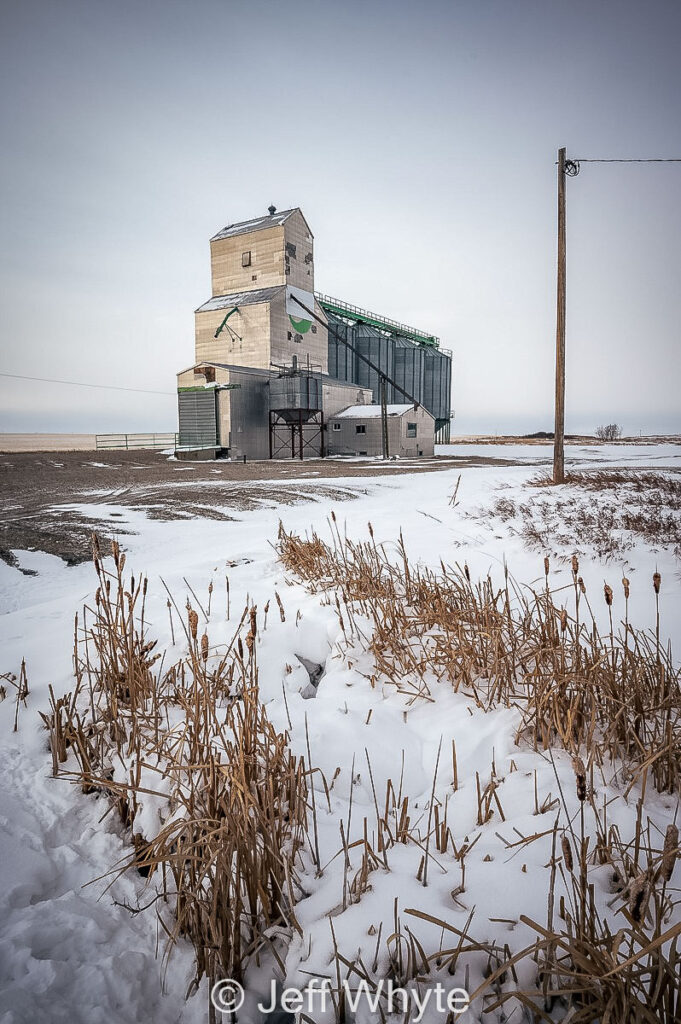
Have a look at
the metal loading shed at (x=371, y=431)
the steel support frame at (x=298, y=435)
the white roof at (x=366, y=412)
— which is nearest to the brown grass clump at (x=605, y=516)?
the steel support frame at (x=298, y=435)

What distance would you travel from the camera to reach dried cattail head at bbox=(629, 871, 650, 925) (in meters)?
1.42

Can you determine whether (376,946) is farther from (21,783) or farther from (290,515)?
(290,515)

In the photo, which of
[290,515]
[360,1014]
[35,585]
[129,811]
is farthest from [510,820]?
[290,515]

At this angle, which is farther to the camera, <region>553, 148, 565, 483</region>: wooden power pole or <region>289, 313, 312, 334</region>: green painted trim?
<region>289, 313, 312, 334</region>: green painted trim

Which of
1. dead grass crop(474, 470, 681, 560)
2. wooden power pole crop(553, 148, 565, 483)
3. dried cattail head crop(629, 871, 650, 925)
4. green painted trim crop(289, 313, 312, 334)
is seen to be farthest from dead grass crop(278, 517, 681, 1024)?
green painted trim crop(289, 313, 312, 334)

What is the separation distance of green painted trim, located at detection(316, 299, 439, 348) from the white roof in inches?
350

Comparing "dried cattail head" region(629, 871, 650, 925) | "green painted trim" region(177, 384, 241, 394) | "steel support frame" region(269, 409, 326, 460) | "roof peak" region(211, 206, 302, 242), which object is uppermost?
"roof peak" region(211, 206, 302, 242)

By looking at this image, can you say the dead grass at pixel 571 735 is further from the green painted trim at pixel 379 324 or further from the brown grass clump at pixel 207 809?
the green painted trim at pixel 379 324

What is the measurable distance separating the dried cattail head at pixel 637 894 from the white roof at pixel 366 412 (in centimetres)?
3124

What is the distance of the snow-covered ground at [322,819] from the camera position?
148 centimetres

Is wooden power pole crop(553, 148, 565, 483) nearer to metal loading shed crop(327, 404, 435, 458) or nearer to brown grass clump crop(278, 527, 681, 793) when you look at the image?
brown grass clump crop(278, 527, 681, 793)

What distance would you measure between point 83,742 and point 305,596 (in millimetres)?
2373

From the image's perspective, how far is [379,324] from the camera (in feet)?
141

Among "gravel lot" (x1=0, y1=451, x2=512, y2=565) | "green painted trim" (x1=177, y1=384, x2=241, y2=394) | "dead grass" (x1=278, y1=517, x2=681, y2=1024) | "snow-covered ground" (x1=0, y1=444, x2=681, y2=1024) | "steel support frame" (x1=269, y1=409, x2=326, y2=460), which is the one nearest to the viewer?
"dead grass" (x1=278, y1=517, x2=681, y2=1024)
